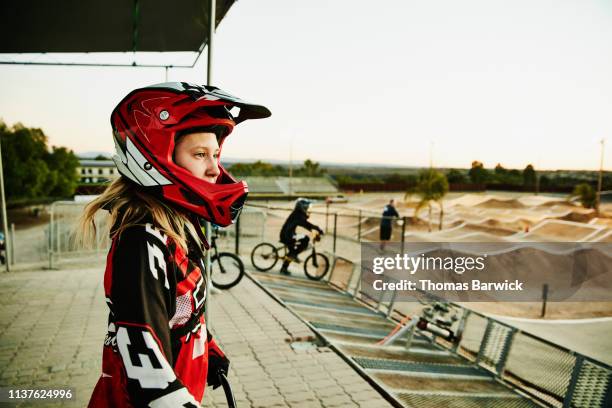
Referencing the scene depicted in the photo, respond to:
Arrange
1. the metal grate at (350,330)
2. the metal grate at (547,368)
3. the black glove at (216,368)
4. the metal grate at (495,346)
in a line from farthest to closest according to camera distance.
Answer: the metal grate at (350,330) → the metal grate at (495,346) → the metal grate at (547,368) → the black glove at (216,368)

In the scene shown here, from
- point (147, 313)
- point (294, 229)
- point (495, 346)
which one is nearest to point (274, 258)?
point (294, 229)

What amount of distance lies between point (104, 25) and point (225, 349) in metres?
5.07

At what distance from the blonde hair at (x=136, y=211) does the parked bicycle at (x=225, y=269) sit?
623 cm

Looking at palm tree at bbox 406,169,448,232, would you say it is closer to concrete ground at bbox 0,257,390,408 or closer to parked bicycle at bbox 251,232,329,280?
parked bicycle at bbox 251,232,329,280

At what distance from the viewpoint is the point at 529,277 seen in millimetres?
14273

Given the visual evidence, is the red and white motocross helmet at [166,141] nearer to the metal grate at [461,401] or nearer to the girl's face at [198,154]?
the girl's face at [198,154]

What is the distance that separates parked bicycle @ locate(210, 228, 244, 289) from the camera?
25.1ft

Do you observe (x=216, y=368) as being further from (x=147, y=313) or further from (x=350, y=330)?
(x=350, y=330)

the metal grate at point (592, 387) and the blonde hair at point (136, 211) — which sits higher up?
the blonde hair at point (136, 211)

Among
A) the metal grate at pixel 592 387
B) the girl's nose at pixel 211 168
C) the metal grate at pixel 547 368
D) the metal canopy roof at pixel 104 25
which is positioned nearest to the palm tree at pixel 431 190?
the metal grate at pixel 547 368

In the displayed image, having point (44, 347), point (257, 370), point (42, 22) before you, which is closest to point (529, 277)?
point (257, 370)

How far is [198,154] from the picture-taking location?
1546 millimetres

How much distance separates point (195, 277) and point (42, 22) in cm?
579

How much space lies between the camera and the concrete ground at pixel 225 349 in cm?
389
